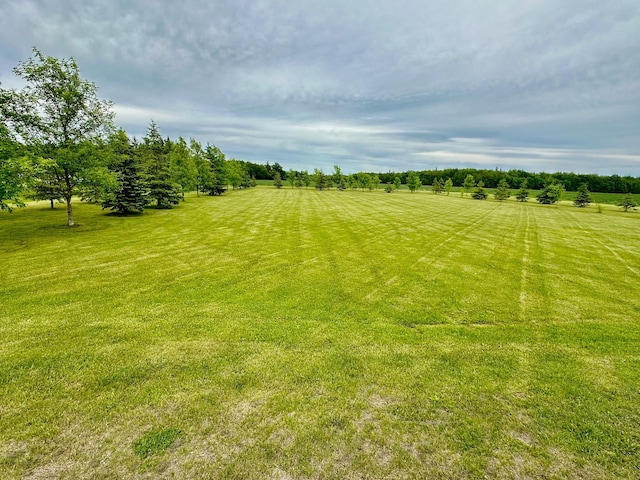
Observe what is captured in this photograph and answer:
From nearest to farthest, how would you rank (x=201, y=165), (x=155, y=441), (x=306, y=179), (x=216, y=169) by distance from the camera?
(x=155, y=441) → (x=201, y=165) → (x=216, y=169) → (x=306, y=179)

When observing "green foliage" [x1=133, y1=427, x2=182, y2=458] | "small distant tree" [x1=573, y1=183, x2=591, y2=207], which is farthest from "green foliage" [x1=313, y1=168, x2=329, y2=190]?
"green foliage" [x1=133, y1=427, x2=182, y2=458]

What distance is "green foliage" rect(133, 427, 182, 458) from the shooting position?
3482 mm

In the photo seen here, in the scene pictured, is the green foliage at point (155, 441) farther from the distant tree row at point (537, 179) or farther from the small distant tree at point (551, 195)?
the distant tree row at point (537, 179)

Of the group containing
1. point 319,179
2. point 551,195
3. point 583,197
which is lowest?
point 583,197

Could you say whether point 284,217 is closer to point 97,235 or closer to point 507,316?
point 97,235

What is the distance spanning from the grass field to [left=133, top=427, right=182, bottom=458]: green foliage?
16mm

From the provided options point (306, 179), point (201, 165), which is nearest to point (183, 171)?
point (201, 165)

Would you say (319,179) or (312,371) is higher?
(319,179)

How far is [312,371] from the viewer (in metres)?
5.03

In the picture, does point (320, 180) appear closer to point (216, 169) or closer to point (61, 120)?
point (216, 169)

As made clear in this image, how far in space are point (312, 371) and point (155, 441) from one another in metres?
2.45

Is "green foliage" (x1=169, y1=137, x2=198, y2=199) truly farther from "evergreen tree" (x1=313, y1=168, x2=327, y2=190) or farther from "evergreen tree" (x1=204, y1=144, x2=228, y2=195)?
"evergreen tree" (x1=313, y1=168, x2=327, y2=190)

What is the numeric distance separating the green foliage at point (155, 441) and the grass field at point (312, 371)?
2 cm

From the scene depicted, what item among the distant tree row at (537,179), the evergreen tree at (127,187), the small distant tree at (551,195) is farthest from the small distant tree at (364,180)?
the evergreen tree at (127,187)
